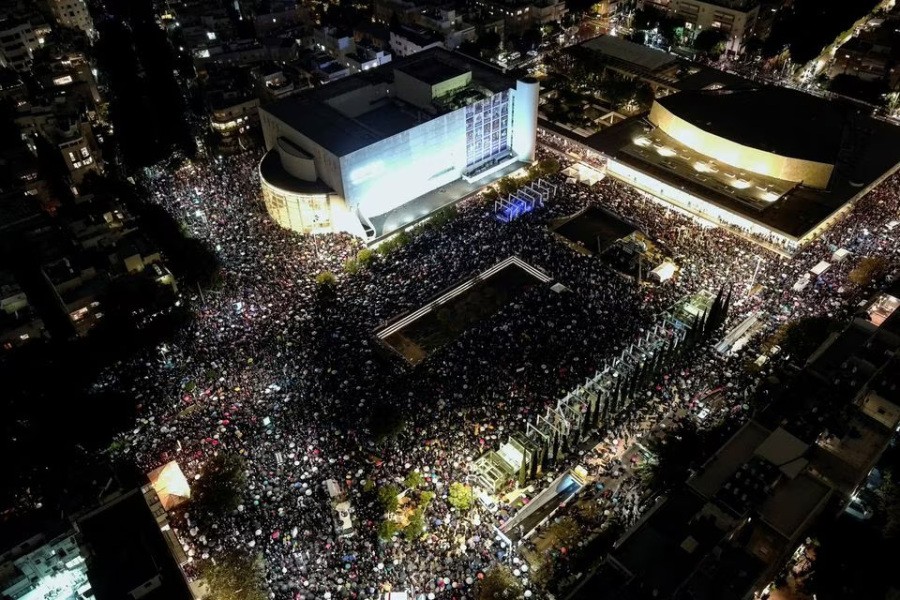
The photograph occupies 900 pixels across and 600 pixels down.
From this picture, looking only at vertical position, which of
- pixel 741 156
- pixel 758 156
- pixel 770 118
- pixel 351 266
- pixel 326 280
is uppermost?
pixel 770 118

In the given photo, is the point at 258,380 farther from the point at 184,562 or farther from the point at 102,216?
the point at 102,216

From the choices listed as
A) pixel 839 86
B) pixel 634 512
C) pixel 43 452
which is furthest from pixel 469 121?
pixel 839 86

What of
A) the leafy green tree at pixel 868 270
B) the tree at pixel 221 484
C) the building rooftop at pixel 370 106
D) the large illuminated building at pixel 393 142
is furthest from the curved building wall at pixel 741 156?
the tree at pixel 221 484

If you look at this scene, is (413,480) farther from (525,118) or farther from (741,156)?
(741,156)

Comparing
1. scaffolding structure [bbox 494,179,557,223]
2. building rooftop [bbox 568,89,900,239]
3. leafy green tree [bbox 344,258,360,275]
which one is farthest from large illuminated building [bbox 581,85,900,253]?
leafy green tree [bbox 344,258,360,275]

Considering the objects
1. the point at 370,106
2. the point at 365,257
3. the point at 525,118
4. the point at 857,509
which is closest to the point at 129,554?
the point at 365,257

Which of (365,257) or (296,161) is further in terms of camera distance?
(296,161)

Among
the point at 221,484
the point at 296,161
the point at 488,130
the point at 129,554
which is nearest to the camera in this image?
the point at 129,554
